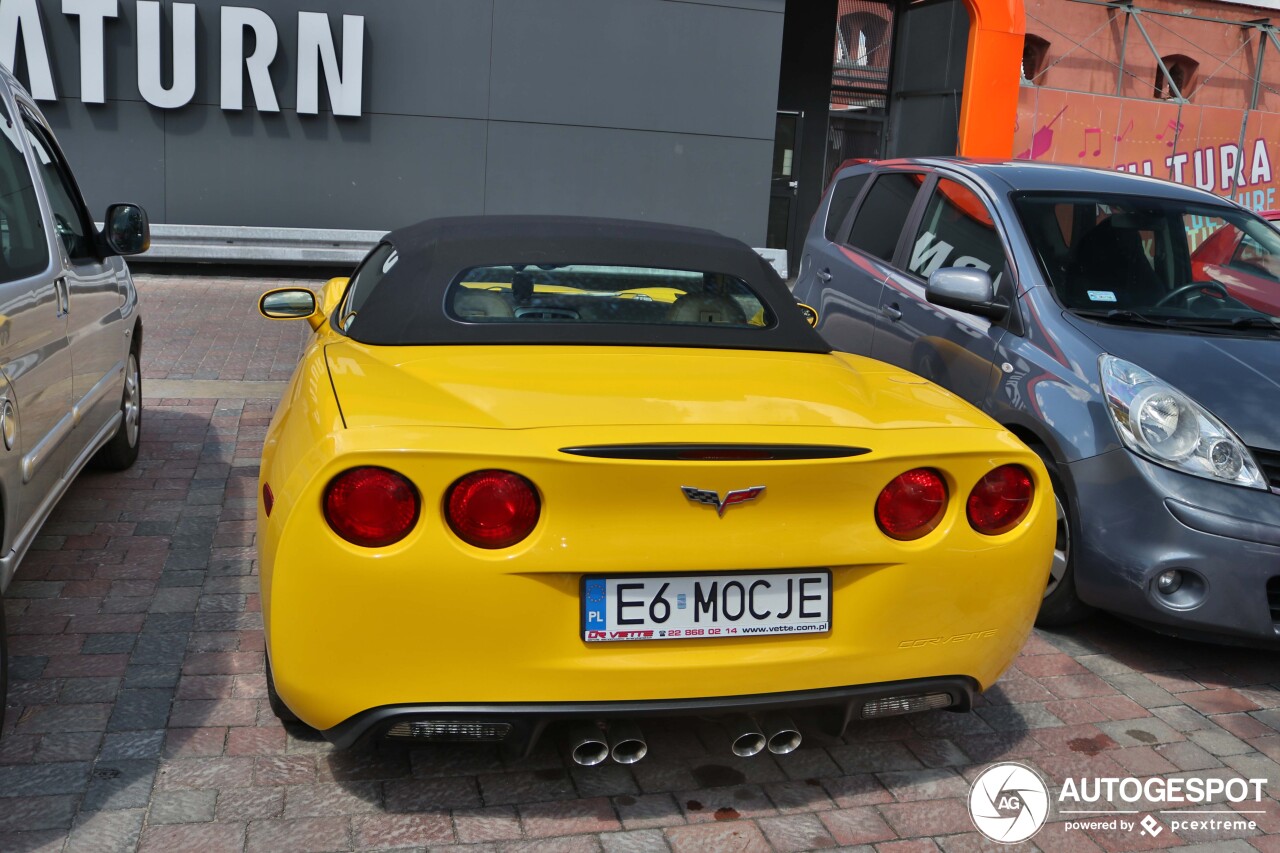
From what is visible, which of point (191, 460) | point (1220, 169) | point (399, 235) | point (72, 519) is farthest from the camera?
point (1220, 169)

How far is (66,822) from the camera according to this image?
2.76m

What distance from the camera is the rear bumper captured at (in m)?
2.61

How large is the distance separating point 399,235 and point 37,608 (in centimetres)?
176

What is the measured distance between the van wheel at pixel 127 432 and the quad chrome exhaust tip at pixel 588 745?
342 cm

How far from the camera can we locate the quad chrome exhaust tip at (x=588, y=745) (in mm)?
2797

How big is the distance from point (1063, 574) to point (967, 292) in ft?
3.74

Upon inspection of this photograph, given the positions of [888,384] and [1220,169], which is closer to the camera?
[888,384]

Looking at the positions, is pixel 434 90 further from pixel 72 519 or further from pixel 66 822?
pixel 66 822

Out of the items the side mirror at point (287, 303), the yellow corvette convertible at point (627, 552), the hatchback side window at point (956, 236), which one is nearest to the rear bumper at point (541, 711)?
the yellow corvette convertible at point (627, 552)

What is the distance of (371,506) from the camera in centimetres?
252

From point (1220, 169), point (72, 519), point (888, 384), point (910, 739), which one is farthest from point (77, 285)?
point (1220, 169)

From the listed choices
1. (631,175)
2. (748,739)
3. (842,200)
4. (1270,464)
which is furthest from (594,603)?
(631,175)

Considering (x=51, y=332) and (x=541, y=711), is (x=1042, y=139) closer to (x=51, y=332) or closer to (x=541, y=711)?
(x=51, y=332)

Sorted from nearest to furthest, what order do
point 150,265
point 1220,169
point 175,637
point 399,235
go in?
point 175,637 < point 399,235 < point 150,265 < point 1220,169
